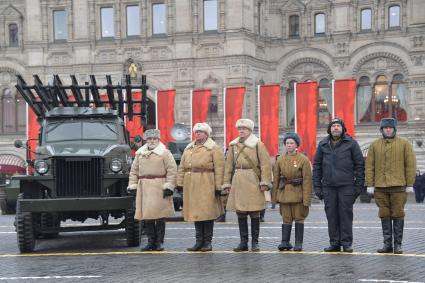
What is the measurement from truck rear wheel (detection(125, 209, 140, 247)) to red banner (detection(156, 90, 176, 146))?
71.2 feet

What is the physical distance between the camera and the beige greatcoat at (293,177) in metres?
12.8

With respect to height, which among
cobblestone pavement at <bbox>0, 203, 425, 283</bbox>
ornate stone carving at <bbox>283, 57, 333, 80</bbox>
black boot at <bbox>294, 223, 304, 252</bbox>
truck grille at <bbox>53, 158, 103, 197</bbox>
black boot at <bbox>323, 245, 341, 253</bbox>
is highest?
ornate stone carving at <bbox>283, 57, 333, 80</bbox>

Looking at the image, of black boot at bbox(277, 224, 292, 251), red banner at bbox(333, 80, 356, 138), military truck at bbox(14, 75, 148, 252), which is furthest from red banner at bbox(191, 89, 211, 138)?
black boot at bbox(277, 224, 292, 251)

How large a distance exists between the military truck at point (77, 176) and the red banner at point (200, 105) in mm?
19802

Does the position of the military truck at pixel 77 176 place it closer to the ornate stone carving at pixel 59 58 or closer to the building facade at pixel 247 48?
the building facade at pixel 247 48

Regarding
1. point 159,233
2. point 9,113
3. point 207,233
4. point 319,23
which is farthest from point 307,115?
point 9,113

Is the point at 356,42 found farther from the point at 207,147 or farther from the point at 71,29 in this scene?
the point at 207,147

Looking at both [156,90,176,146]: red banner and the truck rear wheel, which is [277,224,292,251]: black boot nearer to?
the truck rear wheel

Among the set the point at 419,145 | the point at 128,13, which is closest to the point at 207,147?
the point at 419,145

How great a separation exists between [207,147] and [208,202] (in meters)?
0.91

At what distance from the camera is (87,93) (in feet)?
56.1

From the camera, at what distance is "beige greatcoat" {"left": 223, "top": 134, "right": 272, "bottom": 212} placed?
1291 centimetres

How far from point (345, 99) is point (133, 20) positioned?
15.9 m

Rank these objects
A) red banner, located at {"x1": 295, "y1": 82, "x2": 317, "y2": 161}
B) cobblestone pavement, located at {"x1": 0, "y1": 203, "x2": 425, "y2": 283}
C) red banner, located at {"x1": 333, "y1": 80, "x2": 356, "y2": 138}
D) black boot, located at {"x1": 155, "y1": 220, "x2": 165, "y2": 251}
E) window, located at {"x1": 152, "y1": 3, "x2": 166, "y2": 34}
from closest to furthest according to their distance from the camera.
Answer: cobblestone pavement, located at {"x1": 0, "y1": 203, "x2": 425, "y2": 283}, black boot, located at {"x1": 155, "y1": 220, "x2": 165, "y2": 251}, red banner, located at {"x1": 333, "y1": 80, "x2": 356, "y2": 138}, red banner, located at {"x1": 295, "y1": 82, "x2": 317, "y2": 161}, window, located at {"x1": 152, "y1": 3, "x2": 166, "y2": 34}
